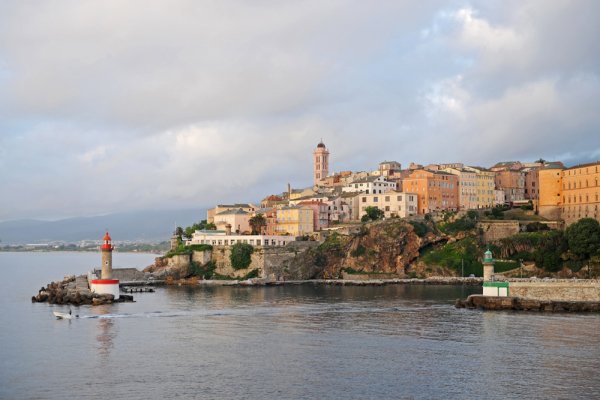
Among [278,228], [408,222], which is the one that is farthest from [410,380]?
[278,228]

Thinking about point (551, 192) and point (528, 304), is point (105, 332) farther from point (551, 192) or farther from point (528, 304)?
point (551, 192)

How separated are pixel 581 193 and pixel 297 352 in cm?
6054

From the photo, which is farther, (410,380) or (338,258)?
(338,258)

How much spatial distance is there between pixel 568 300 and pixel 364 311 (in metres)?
15.0

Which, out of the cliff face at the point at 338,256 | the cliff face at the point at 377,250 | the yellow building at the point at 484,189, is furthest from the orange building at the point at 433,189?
the cliff face at the point at 377,250

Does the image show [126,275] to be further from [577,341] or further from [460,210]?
[577,341]

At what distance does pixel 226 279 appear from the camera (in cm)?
8856

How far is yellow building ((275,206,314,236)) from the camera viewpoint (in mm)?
97562

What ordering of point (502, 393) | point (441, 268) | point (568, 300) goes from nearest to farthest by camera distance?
point (502, 393)
point (568, 300)
point (441, 268)

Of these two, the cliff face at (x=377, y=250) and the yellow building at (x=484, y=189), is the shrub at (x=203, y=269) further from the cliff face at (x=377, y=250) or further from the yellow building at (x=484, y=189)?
A: the yellow building at (x=484, y=189)

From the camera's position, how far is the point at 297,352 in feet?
130

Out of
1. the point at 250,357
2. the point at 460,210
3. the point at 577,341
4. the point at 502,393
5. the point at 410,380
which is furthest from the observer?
the point at 460,210

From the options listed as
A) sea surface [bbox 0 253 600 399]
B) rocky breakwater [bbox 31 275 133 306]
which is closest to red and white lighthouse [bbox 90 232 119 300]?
rocky breakwater [bbox 31 275 133 306]

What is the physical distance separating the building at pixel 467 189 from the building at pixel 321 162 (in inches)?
1201
